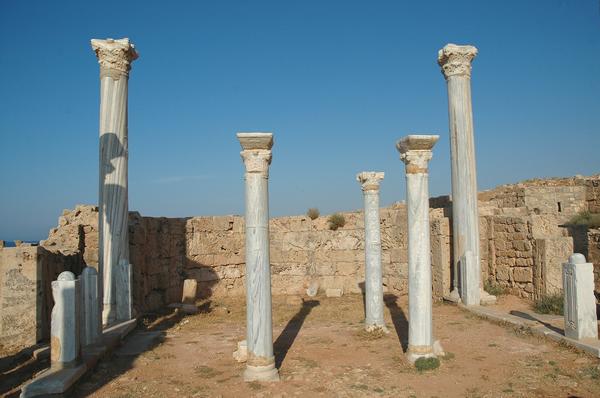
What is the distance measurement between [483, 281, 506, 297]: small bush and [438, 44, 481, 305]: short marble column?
0.73 meters

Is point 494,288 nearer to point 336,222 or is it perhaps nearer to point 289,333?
point 336,222

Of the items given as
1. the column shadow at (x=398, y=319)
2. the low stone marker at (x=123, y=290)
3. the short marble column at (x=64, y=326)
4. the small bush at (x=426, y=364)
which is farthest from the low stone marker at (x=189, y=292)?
the small bush at (x=426, y=364)

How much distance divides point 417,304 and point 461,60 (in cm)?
821

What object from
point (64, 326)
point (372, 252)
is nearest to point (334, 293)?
point (372, 252)

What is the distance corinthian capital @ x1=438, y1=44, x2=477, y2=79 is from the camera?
12.9 meters

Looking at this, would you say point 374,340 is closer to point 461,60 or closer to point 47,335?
point 47,335

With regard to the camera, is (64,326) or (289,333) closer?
(64,326)

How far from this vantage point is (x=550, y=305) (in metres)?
10.9

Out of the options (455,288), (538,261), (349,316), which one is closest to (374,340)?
(349,316)

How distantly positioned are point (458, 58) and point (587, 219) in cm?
900

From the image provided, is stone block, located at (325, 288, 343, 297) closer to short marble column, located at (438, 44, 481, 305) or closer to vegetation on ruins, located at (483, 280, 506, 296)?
short marble column, located at (438, 44, 481, 305)

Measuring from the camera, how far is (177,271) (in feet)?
49.2

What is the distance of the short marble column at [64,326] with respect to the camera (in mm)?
6402

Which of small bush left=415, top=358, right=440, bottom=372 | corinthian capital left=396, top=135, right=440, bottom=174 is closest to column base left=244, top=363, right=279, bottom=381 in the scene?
small bush left=415, top=358, right=440, bottom=372
